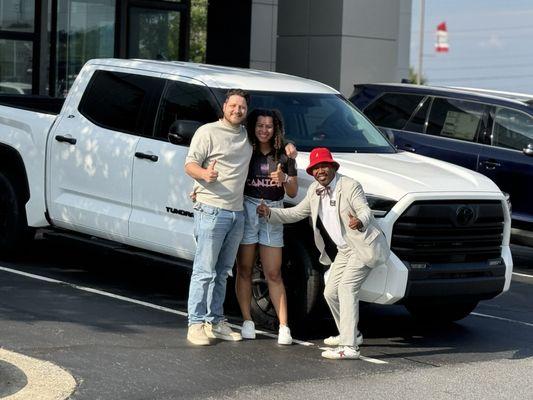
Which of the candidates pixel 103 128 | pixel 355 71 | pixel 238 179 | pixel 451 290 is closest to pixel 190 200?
pixel 238 179

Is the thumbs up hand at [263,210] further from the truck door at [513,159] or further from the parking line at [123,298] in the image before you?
the truck door at [513,159]

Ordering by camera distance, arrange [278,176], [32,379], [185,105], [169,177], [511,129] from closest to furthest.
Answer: [32,379] → [278,176] → [169,177] → [185,105] → [511,129]

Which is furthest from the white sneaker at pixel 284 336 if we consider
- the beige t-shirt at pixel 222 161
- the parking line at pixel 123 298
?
the beige t-shirt at pixel 222 161

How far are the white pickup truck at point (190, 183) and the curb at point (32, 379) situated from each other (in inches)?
85.9

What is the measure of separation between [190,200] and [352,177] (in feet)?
4.32

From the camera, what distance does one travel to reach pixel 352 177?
893 centimetres

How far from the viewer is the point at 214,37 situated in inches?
886

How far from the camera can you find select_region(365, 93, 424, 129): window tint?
14.5 meters

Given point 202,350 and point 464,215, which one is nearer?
point 202,350

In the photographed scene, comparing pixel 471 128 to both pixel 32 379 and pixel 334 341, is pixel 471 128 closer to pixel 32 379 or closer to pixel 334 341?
pixel 334 341

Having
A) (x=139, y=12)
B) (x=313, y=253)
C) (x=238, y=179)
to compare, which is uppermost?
(x=139, y=12)

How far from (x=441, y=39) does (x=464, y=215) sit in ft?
238

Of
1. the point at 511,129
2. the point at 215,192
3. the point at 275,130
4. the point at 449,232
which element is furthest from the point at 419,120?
the point at 215,192

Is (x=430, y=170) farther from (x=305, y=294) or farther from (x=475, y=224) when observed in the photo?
(x=305, y=294)
